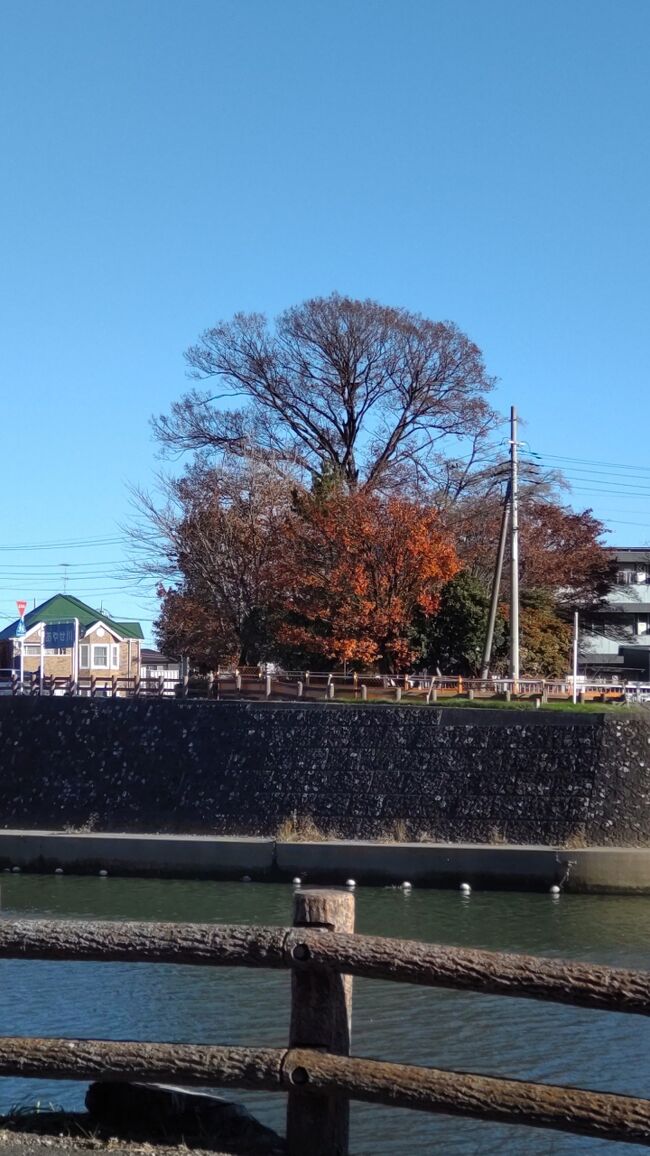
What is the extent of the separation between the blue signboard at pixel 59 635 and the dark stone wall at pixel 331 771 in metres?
8.14

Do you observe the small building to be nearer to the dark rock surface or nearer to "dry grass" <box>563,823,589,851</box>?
"dry grass" <box>563,823,589,851</box>

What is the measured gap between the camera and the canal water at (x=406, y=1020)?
781cm

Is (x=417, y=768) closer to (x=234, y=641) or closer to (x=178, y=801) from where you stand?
(x=178, y=801)

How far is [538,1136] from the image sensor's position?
756 cm

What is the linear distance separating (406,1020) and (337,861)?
13.7 meters

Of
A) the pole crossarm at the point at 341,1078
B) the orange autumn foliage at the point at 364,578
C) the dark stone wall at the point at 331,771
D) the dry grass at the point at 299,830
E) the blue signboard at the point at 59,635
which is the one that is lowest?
the dry grass at the point at 299,830

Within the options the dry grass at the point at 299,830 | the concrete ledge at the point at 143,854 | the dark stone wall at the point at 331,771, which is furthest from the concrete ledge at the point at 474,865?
the dry grass at the point at 299,830

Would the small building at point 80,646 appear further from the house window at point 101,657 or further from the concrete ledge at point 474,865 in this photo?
the concrete ledge at point 474,865

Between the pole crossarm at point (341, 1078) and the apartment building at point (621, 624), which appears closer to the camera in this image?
the pole crossarm at point (341, 1078)

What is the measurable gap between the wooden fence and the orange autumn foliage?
7.47 ft

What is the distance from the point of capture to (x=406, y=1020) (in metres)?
13.0

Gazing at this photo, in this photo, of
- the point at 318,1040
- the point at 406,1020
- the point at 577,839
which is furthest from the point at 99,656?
the point at 318,1040

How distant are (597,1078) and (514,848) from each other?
16.2 metres

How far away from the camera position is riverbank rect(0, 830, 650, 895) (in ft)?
83.9
